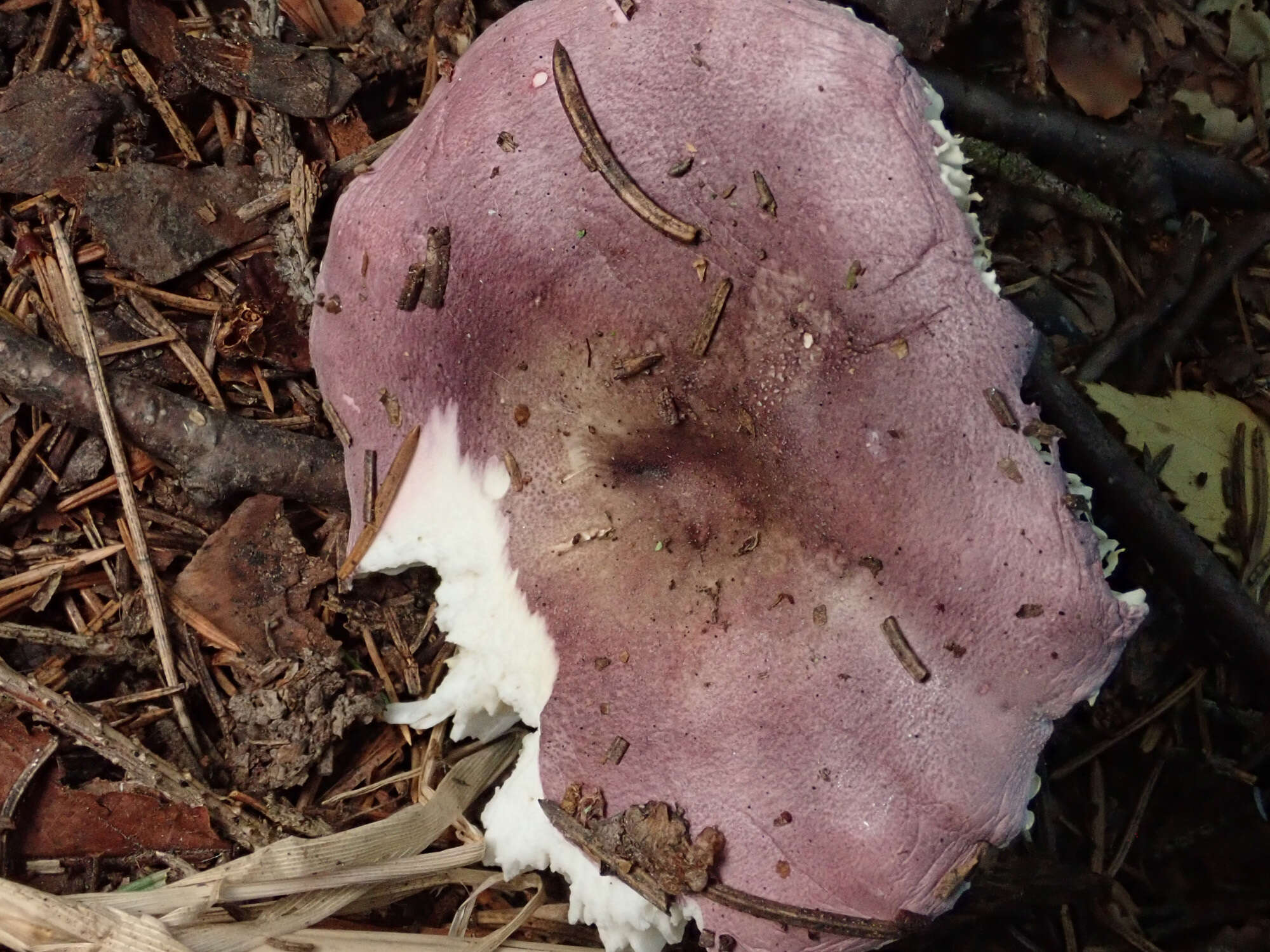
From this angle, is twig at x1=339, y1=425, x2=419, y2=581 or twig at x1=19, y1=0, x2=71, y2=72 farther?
twig at x1=19, y1=0, x2=71, y2=72

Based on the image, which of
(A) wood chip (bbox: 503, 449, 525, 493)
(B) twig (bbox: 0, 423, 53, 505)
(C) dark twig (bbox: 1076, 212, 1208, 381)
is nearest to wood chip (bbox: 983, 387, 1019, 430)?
(A) wood chip (bbox: 503, 449, 525, 493)

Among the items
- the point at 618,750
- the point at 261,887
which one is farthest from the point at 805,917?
the point at 261,887

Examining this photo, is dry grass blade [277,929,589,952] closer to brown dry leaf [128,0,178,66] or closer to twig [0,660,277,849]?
twig [0,660,277,849]

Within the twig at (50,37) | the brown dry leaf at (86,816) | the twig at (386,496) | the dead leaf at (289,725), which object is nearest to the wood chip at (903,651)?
the twig at (386,496)

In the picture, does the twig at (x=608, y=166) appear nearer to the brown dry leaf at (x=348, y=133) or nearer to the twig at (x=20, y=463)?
the brown dry leaf at (x=348, y=133)

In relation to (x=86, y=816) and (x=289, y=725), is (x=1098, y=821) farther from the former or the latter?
(x=86, y=816)
